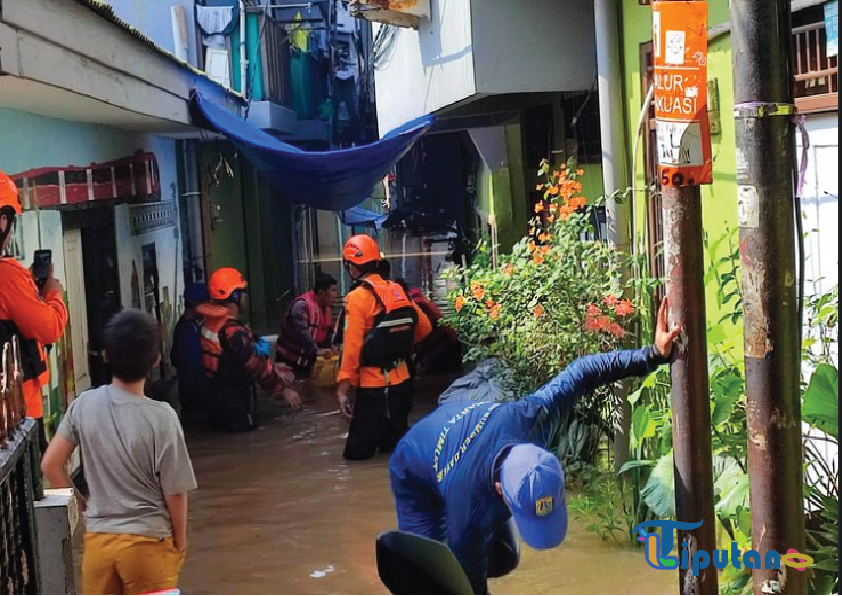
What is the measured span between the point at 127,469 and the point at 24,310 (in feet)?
5.61

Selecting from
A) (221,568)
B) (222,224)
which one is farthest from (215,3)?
(221,568)

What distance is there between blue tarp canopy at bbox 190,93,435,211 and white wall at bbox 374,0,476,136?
21.1 inches

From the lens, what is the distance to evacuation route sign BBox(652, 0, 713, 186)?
10.3 feet

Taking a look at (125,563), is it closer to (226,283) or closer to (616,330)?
(616,330)

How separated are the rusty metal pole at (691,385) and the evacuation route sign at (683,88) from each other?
0.23ft

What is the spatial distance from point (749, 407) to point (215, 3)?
18097mm

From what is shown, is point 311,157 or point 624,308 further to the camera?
point 311,157

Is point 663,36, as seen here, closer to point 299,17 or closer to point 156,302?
Answer: point 156,302

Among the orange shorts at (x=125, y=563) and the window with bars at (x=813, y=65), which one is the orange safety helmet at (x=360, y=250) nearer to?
the window with bars at (x=813, y=65)

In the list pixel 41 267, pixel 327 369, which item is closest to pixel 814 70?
pixel 41 267

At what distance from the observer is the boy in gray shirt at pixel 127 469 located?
3.85 metres

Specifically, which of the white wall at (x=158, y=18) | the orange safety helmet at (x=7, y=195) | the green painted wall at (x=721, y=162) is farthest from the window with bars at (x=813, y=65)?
the white wall at (x=158, y=18)

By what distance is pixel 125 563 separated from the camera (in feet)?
12.6

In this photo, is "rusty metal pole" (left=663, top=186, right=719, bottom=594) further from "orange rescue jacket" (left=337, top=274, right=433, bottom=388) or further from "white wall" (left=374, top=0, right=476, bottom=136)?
"white wall" (left=374, top=0, right=476, bottom=136)
